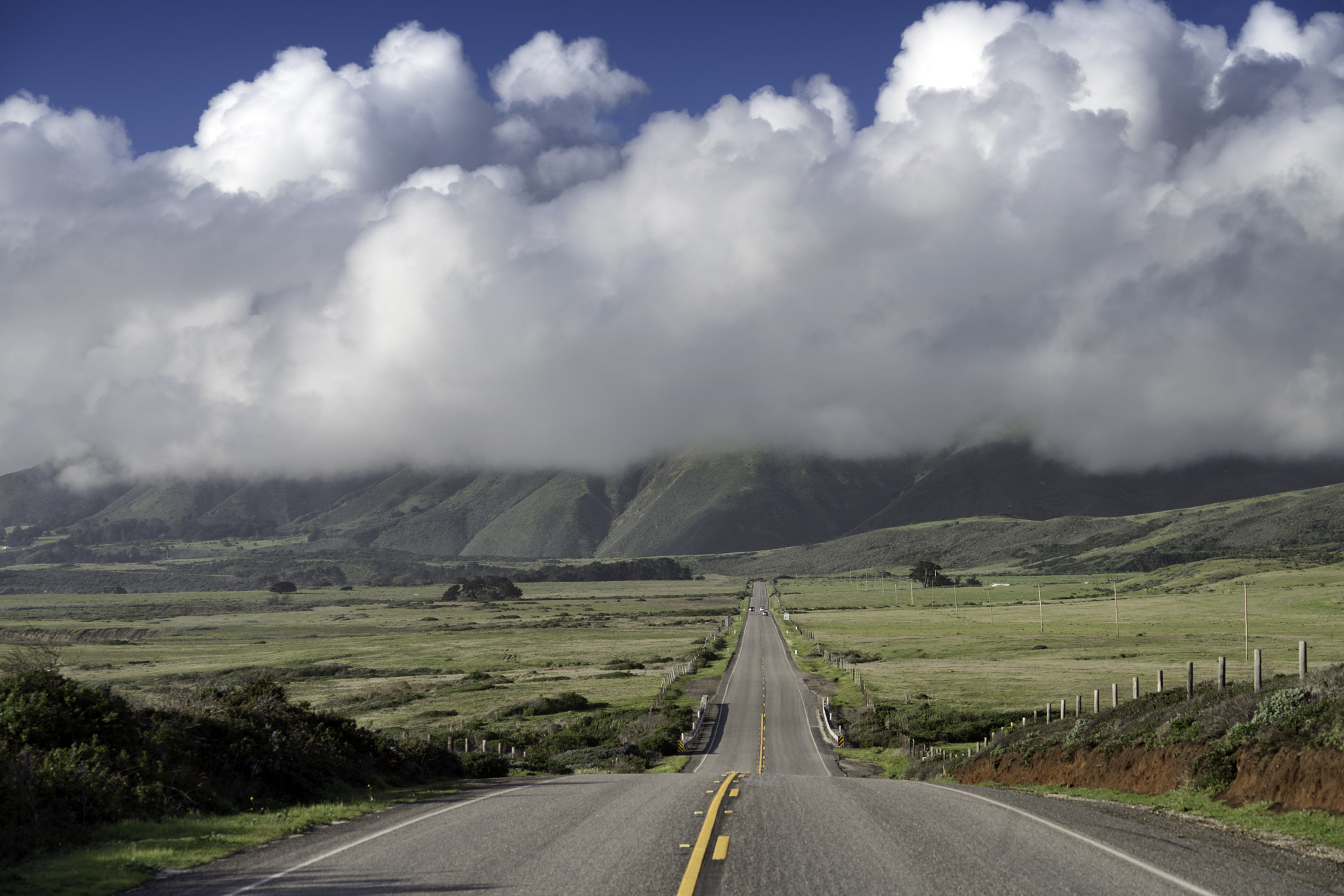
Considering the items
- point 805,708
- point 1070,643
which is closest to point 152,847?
point 805,708

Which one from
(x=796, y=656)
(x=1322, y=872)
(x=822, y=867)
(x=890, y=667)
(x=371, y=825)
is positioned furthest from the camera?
(x=796, y=656)

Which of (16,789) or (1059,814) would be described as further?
(1059,814)

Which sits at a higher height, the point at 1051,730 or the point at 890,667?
the point at 1051,730

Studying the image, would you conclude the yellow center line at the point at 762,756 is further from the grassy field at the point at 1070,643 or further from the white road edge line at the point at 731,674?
the grassy field at the point at 1070,643

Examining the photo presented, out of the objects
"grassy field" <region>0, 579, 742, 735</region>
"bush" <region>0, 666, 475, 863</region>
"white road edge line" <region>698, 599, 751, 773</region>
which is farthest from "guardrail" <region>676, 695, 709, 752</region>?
"bush" <region>0, 666, 475, 863</region>

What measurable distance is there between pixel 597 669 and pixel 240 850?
303 ft

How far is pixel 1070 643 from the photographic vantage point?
122875 mm

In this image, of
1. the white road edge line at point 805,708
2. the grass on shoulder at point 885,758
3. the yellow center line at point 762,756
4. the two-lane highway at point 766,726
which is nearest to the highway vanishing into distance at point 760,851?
the white road edge line at point 805,708

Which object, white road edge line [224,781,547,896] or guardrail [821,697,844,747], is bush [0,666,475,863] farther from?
guardrail [821,697,844,747]

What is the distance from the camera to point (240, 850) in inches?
567

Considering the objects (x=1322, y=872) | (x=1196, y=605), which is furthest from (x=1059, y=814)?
(x=1196, y=605)

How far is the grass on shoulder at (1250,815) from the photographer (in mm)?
14985

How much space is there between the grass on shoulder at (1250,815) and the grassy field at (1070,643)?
3687 cm

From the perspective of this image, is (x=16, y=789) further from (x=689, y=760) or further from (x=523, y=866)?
(x=689, y=760)
